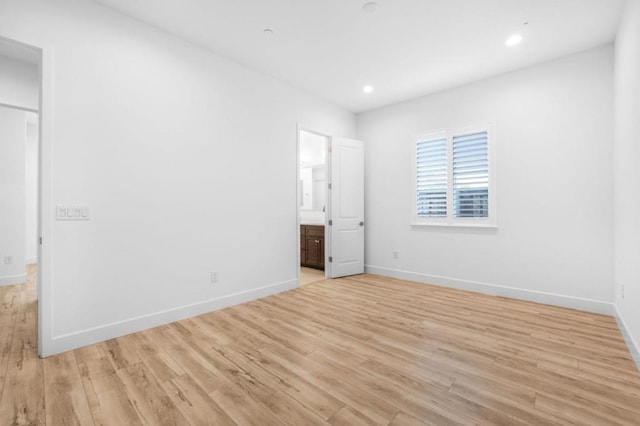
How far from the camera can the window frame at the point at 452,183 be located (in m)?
4.08

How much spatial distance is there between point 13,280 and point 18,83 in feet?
10.1

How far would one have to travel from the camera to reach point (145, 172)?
2941mm

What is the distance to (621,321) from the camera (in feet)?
9.42

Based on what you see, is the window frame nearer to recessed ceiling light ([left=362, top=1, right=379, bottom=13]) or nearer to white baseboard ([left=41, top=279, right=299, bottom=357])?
recessed ceiling light ([left=362, top=1, right=379, bottom=13])

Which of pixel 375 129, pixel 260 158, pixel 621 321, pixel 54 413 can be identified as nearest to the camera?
pixel 54 413

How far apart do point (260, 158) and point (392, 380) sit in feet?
9.94

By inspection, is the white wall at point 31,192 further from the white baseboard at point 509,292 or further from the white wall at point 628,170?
the white wall at point 628,170

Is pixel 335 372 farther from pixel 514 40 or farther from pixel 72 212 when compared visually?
pixel 514 40

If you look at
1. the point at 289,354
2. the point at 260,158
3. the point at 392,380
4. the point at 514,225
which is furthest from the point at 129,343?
the point at 514,225

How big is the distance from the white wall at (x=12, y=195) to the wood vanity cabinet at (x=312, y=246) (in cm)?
463

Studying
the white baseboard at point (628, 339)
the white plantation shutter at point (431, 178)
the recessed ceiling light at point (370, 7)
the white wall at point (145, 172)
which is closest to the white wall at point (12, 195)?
the white wall at point (145, 172)

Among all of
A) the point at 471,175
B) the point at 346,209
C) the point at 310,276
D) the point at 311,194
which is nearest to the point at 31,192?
the point at 311,194

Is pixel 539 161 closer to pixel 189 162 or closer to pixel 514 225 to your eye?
pixel 514 225

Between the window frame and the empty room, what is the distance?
0.10ft
